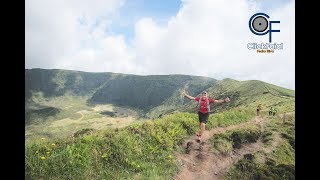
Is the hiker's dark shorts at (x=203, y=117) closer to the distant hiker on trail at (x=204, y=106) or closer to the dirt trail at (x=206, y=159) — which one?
the distant hiker on trail at (x=204, y=106)

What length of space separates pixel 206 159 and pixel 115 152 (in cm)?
317

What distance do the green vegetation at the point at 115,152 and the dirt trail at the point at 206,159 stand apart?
15.2 inches

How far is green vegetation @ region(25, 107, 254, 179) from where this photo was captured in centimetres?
1348

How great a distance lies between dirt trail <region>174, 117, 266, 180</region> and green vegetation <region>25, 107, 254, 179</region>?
1.27ft

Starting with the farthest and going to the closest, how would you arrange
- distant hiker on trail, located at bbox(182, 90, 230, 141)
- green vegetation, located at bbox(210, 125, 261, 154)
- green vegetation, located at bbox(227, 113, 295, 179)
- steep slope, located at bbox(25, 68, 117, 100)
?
steep slope, located at bbox(25, 68, 117, 100) < distant hiker on trail, located at bbox(182, 90, 230, 141) < green vegetation, located at bbox(210, 125, 261, 154) < green vegetation, located at bbox(227, 113, 295, 179)

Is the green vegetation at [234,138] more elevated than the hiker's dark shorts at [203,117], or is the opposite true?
the hiker's dark shorts at [203,117]

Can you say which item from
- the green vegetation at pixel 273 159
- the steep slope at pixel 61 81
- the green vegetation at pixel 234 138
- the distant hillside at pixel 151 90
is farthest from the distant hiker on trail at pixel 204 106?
the steep slope at pixel 61 81

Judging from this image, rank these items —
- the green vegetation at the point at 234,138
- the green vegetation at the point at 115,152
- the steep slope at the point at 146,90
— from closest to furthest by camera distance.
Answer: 1. the green vegetation at the point at 115,152
2. the green vegetation at the point at 234,138
3. the steep slope at the point at 146,90

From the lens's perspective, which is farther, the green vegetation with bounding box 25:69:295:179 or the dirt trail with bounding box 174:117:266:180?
the dirt trail with bounding box 174:117:266:180

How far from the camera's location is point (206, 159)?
15.0 meters

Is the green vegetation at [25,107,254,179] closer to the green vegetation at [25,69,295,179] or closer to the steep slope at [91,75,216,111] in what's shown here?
the green vegetation at [25,69,295,179]

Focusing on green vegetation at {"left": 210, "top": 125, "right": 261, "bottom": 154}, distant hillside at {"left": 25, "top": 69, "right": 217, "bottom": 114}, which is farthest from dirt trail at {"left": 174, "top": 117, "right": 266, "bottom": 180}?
distant hillside at {"left": 25, "top": 69, "right": 217, "bottom": 114}

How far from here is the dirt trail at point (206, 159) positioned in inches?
565

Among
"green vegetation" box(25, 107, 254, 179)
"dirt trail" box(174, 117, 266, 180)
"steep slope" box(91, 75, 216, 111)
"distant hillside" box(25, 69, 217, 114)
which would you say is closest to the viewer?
"green vegetation" box(25, 107, 254, 179)
